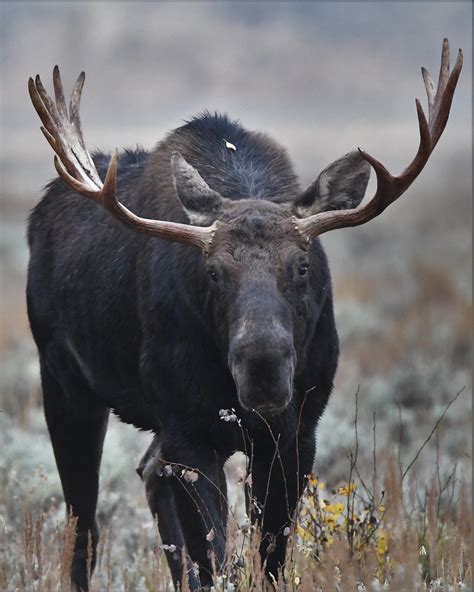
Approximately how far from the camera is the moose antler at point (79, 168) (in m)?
5.77

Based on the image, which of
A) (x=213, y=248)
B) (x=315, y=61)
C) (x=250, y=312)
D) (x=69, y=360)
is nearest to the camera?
(x=250, y=312)

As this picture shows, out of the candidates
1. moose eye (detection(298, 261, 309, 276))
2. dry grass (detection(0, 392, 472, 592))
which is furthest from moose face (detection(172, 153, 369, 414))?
dry grass (detection(0, 392, 472, 592))

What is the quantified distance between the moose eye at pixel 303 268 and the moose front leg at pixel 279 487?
0.77m

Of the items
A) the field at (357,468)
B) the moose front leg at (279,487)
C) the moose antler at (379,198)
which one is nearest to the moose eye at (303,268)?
the moose antler at (379,198)

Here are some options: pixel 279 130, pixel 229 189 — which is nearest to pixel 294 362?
pixel 229 189

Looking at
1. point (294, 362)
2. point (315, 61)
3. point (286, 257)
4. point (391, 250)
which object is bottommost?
point (294, 362)

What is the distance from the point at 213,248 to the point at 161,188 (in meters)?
0.80

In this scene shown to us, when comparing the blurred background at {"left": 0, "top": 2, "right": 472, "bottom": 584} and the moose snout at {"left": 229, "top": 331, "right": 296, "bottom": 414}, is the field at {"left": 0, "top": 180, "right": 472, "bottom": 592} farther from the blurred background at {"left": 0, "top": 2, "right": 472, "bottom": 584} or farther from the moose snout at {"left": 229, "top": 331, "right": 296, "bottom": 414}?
the moose snout at {"left": 229, "top": 331, "right": 296, "bottom": 414}

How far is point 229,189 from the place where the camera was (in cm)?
621

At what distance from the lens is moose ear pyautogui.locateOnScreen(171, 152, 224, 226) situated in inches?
233

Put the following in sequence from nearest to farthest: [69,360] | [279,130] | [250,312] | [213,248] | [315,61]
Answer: [250,312] < [213,248] < [69,360] < [279,130] < [315,61]

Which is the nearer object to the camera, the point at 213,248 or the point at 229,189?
the point at 213,248

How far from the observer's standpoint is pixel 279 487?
6059 mm

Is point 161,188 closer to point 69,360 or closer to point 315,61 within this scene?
point 69,360
